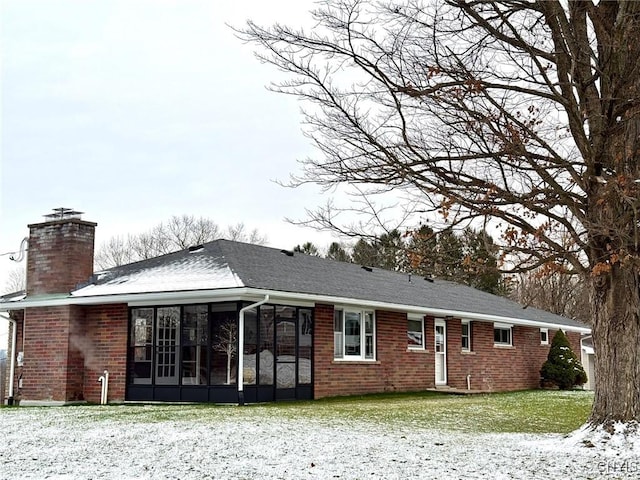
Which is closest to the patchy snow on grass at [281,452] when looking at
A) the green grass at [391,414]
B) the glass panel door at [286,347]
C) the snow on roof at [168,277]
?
the green grass at [391,414]

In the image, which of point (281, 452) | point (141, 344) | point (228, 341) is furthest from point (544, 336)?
point (281, 452)

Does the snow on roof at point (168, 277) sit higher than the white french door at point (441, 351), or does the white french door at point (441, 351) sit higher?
the snow on roof at point (168, 277)

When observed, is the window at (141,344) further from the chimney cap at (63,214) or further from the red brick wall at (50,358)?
the chimney cap at (63,214)

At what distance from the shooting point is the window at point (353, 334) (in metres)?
21.1

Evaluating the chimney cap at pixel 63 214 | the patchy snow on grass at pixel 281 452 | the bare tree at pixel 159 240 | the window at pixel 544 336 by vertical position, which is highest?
the bare tree at pixel 159 240

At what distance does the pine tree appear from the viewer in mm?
29344

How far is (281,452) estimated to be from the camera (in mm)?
10172

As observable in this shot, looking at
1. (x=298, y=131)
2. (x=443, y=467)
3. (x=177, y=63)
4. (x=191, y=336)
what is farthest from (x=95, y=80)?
(x=443, y=467)

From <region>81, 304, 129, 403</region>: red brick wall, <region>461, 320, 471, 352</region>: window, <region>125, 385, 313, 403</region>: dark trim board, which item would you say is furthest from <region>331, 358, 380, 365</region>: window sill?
<region>461, 320, 471, 352</region>: window

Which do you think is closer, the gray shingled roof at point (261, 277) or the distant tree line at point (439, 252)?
the distant tree line at point (439, 252)

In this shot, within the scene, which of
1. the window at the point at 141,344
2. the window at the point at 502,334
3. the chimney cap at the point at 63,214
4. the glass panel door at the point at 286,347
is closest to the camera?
the glass panel door at the point at 286,347

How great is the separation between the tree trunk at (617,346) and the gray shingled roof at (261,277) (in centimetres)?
797

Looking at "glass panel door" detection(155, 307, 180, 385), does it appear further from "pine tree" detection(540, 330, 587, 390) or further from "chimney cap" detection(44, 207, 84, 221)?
"pine tree" detection(540, 330, 587, 390)

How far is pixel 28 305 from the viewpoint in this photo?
20.6m
